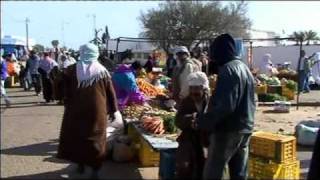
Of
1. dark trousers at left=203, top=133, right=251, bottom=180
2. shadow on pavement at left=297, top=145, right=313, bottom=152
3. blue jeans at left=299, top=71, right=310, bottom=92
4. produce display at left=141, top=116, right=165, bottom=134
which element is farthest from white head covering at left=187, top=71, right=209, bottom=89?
blue jeans at left=299, top=71, right=310, bottom=92

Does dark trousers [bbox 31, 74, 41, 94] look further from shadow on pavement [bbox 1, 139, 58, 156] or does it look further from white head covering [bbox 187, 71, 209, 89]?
white head covering [bbox 187, 71, 209, 89]

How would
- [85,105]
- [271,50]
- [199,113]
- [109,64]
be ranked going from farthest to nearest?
[271,50], [109,64], [85,105], [199,113]

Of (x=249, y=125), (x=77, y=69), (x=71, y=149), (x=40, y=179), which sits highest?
(x=77, y=69)

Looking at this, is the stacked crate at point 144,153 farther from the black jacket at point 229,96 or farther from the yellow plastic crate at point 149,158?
the black jacket at point 229,96

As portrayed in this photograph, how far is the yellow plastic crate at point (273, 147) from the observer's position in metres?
6.89

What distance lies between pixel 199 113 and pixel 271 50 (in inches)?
1145

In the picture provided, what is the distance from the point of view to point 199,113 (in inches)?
250

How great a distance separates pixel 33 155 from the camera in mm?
8844

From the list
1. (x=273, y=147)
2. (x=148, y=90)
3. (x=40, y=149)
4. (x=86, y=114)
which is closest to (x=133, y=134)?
(x=40, y=149)

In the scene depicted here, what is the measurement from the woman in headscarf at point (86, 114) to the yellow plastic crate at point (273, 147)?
6.36 feet

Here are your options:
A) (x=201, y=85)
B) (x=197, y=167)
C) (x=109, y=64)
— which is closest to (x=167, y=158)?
(x=197, y=167)

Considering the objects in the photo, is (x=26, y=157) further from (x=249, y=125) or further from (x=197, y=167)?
(x=249, y=125)

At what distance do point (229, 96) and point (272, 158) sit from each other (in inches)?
71.6

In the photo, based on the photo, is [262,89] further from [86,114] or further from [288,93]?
[86,114]
